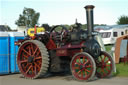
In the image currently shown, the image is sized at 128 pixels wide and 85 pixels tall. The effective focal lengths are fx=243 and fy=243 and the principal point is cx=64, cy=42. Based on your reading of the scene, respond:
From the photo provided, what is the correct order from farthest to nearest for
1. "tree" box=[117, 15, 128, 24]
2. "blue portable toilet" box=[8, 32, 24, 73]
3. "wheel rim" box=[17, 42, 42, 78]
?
"tree" box=[117, 15, 128, 24] → "blue portable toilet" box=[8, 32, 24, 73] → "wheel rim" box=[17, 42, 42, 78]

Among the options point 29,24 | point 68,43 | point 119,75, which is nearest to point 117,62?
point 119,75

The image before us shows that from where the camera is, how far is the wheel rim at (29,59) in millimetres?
9531

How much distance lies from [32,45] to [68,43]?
152 cm

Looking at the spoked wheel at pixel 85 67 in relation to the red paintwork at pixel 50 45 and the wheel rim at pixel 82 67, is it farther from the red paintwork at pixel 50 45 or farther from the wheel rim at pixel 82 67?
the red paintwork at pixel 50 45

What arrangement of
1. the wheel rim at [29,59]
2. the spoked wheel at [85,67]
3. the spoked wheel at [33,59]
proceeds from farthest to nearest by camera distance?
the wheel rim at [29,59]
the spoked wheel at [33,59]
the spoked wheel at [85,67]

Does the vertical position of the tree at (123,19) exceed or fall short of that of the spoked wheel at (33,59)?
it exceeds it

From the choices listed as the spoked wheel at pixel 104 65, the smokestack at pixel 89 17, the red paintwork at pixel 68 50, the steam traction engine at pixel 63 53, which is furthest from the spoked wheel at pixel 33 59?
the spoked wheel at pixel 104 65

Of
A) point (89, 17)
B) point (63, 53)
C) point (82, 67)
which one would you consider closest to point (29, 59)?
point (63, 53)

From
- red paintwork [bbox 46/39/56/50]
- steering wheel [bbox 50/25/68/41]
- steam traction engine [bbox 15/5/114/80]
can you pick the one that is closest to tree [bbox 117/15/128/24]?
steam traction engine [bbox 15/5/114/80]

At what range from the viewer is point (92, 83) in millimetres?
8258

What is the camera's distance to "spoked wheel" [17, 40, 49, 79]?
9.19 metres

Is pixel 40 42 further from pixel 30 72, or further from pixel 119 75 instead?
pixel 119 75

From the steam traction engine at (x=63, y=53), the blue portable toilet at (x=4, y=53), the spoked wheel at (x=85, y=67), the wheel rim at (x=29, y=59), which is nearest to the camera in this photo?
the spoked wheel at (x=85, y=67)

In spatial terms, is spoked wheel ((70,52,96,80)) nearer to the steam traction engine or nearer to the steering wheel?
the steam traction engine
